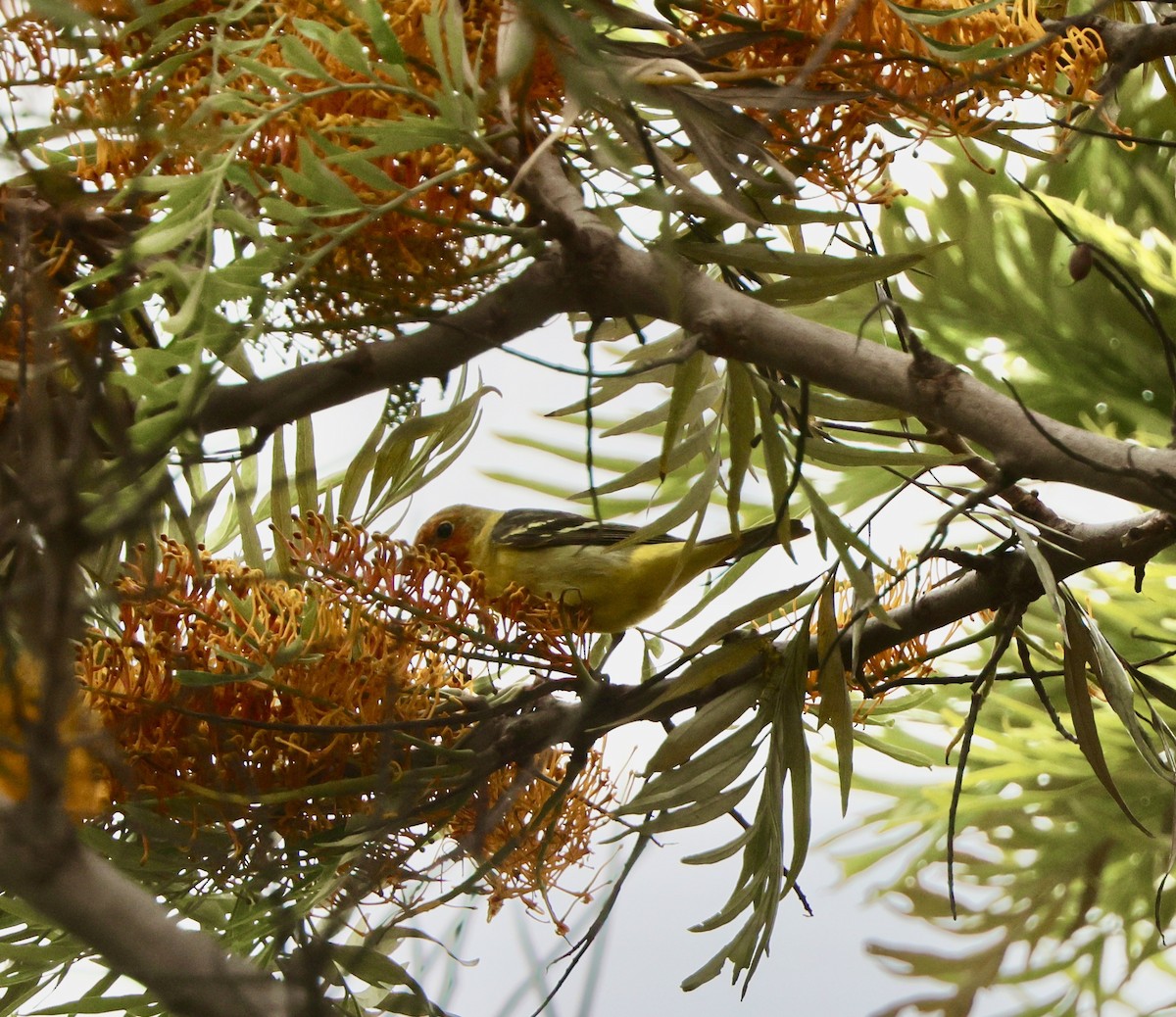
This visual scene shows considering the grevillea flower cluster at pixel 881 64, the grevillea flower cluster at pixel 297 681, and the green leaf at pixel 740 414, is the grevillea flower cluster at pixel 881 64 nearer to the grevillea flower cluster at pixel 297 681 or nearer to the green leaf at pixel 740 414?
the green leaf at pixel 740 414

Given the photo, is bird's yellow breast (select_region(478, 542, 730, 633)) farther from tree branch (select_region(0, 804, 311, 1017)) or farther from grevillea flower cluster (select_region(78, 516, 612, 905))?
tree branch (select_region(0, 804, 311, 1017))

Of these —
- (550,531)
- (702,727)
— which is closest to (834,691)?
(702,727)

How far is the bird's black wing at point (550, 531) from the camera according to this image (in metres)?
0.66

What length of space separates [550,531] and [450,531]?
6 centimetres

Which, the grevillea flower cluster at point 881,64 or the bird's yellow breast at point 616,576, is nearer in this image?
the grevillea flower cluster at point 881,64

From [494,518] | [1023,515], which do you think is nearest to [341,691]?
[1023,515]

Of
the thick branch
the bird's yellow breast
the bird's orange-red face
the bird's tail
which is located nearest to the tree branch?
the thick branch

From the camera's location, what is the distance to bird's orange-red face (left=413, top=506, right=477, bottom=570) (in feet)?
2.43

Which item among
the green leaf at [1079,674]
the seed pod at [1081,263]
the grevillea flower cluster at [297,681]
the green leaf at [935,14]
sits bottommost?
the grevillea flower cluster at [297,681]

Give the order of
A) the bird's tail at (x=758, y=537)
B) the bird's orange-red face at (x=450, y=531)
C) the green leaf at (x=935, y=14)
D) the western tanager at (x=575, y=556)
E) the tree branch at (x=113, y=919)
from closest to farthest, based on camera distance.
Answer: the tree branch at (x=113, y=919) → the green leaf at (x=935, y=14) → the bird's tail at (x=758, y=537) → the western tanager at (x=575, y=556) → the bird's orange-red face at (x=450, y=531)

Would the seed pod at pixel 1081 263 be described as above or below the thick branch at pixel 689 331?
above

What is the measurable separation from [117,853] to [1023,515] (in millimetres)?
381

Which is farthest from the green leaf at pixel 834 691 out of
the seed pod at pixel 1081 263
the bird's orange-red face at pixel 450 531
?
the bird's orange-red face at pixel 450 531

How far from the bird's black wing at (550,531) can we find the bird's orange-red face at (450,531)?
18 millimetres
